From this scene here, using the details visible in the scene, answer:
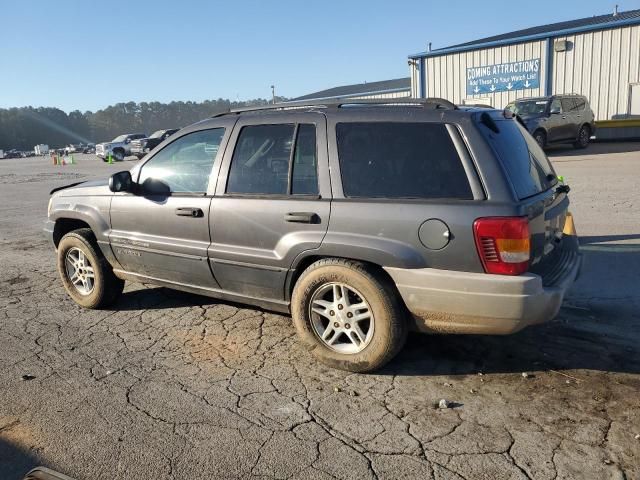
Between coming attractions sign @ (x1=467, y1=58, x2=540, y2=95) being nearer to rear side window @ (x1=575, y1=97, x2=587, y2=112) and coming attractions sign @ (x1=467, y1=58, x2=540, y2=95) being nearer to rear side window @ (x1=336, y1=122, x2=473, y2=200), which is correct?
rear side window @ (x1=575, y1=97, x2=587, y2=112)

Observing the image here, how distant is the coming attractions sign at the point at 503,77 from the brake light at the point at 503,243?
22053 mm

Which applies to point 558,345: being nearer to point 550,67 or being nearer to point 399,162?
point 399,162

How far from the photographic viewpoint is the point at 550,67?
72.7 feet

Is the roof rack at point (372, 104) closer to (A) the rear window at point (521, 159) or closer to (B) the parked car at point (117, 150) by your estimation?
(A) the rear window at point (521, 159)

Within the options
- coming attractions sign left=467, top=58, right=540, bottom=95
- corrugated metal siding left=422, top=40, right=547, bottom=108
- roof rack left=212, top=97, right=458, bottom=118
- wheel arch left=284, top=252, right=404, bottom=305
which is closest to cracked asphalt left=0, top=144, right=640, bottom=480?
wheel arch left=284, top=252, right=404, bottom=305

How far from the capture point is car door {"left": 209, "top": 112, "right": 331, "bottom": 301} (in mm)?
3676

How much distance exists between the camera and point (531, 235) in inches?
126

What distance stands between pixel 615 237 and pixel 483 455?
16.9 feet

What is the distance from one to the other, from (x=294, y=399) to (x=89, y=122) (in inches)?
4786

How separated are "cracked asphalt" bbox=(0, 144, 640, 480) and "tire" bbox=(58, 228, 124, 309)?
5.6 inches

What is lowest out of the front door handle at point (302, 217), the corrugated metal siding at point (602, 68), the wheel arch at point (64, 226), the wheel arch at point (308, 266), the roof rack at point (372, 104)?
the wheel arch at point (308, 266)

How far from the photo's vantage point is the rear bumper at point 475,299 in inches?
122

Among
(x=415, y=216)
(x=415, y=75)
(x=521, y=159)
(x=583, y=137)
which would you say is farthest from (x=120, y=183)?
(x=415, y=75)

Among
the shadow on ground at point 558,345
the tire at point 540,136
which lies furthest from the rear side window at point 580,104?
the shadow on ground at point 558,345
